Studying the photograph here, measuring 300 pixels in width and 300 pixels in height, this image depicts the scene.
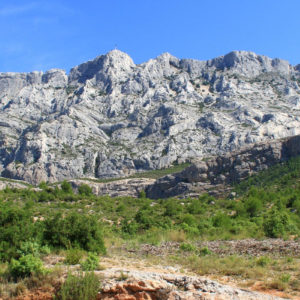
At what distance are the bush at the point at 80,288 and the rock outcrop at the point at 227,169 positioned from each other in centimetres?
6323

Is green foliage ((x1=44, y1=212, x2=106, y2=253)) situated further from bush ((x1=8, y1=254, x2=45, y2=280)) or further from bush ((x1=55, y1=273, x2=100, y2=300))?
bush ((x1=55, y1=273, x2=100, y2=300))

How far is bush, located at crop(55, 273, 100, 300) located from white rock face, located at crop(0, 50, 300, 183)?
9466 cm

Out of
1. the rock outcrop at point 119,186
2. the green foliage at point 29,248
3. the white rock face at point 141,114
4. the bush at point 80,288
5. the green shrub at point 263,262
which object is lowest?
the bush at point 80,288

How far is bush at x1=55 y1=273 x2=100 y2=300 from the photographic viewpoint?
22.9 ft

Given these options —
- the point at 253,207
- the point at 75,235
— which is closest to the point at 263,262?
the point at 75,235

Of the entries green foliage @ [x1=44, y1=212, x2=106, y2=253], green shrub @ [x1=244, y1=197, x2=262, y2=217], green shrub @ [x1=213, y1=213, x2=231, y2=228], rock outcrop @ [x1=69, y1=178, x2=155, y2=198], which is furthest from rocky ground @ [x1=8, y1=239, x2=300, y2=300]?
rock outcrop @ [x1=69, y1=178, x2=155, y2=198]

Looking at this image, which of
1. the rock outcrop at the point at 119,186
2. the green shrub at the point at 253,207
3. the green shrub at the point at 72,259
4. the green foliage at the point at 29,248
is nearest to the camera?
the green shrub at the point at 72,259

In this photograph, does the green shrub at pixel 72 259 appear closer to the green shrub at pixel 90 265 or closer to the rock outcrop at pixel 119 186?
the green shrub at pixel 90 265

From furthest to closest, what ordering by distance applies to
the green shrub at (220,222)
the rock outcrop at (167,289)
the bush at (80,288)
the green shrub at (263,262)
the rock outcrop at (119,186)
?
the rock outcrop at (119,186)
the green shrub at (220,222)
the green shrub at (263,262)
the bush at (80,288)
the rock outcrop at (167,289)

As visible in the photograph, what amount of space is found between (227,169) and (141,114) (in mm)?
50395

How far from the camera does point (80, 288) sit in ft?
23.0

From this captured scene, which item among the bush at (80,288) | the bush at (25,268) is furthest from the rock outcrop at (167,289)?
the bush at (25,268)

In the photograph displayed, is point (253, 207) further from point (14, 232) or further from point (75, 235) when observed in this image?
point (14, 232)

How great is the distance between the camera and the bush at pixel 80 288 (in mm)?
6977
